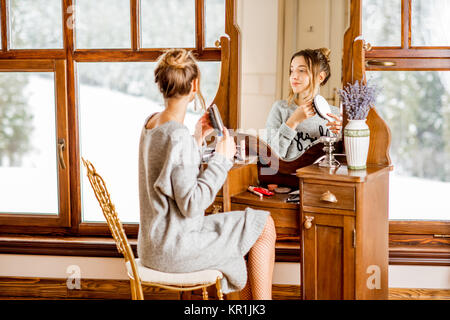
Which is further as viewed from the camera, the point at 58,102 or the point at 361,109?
the point at 58,102

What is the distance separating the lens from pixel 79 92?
300 centimetres

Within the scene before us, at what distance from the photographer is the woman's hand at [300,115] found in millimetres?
2574

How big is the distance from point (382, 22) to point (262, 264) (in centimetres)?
133

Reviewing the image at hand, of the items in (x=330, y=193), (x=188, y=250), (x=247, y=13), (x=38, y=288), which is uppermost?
(x=247, y=13)

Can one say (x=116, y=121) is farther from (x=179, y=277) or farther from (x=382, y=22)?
(x=382, y=22)

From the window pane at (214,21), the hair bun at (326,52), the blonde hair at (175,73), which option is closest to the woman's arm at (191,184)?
the blonde hair at (175,73)

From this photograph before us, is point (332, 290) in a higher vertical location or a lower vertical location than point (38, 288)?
higher

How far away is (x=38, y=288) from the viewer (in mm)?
3045

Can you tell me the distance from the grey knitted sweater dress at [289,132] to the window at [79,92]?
429mm

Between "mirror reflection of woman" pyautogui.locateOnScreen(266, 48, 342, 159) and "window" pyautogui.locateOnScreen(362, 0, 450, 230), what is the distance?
291 mm

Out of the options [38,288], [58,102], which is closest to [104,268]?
[38,288]

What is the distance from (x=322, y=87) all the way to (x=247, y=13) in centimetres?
53
